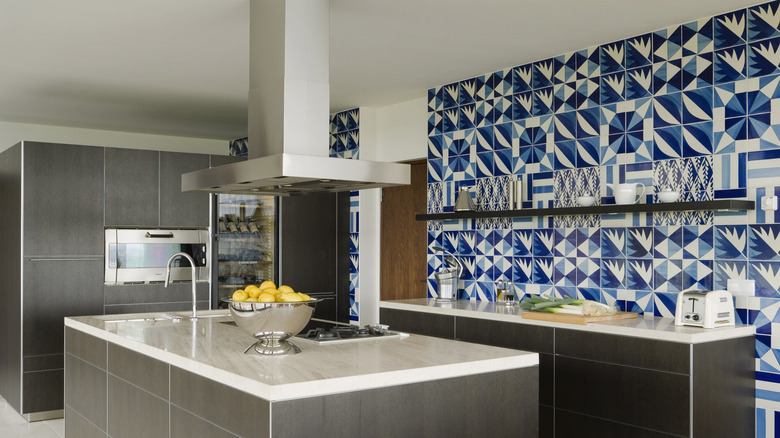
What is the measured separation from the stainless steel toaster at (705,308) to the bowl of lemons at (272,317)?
6.48 feet

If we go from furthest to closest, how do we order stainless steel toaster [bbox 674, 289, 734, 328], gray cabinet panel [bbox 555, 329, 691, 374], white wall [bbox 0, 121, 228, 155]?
white wall [bbox 0, 121, 228, 155] < stainless steel toaster [bbox 674, 289, 734, 328] < gray cabinet panel [bbox 555, 329, 691, 374]

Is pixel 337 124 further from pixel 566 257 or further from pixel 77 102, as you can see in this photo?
pixel 566 257

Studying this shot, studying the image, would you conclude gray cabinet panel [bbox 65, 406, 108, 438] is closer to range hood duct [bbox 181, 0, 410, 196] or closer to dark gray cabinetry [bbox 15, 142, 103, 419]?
dark gray cabinetry [bbox 15, 142, 103, 419]

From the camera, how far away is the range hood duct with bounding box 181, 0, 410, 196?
9.87 feet

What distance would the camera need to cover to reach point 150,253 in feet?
18.8

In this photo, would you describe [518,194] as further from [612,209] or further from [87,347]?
[87,347]

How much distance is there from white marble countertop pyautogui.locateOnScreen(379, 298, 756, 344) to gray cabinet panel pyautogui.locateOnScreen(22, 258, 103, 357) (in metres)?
2.64

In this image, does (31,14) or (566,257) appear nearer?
(31,14)

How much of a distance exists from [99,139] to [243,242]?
2.58 m

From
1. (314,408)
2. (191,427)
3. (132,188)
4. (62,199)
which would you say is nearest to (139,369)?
(191,427)

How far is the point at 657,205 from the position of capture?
12.2 feet

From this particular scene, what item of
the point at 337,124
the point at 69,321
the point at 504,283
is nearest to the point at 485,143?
the point at 504,283

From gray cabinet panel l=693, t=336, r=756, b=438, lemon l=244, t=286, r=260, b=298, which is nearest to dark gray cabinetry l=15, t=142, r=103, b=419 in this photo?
lemon l=244, t=286, r=260, b=298

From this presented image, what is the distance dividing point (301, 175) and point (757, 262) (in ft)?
7.70
